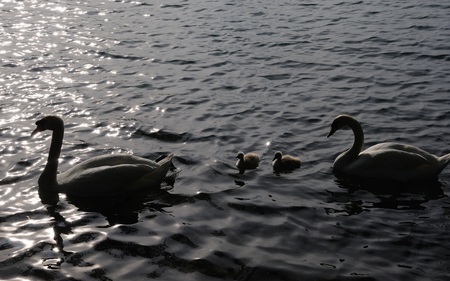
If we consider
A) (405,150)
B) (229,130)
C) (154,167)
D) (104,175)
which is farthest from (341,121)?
(104,175)

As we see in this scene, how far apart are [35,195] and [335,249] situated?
15.7 ft

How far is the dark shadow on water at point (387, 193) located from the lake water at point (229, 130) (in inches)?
1.3

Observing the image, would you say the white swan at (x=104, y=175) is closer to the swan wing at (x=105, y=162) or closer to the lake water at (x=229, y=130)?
the swan wing at (x=105, y=162)

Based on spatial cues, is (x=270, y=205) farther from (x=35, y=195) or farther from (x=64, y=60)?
(x=64, y=60)

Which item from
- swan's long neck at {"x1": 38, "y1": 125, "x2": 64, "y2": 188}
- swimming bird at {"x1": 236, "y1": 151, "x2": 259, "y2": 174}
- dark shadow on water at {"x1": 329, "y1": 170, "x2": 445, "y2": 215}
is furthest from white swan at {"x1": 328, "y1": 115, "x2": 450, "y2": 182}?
swan's long neck at {"x1": 38, "y1": 125, "x2": 64, "y2": 188}

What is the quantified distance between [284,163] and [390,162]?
168 centimetres

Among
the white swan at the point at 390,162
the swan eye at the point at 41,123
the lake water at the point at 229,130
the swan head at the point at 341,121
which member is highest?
the swan eye at the point at 41,123

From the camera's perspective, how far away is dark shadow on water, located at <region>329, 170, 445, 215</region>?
Result: 1040 centimetres

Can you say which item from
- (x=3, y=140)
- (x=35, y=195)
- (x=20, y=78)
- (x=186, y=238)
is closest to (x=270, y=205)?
(x=186, y=238)

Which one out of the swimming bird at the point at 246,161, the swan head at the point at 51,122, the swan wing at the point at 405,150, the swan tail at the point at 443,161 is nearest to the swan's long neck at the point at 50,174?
the swan head at the point at 51,122

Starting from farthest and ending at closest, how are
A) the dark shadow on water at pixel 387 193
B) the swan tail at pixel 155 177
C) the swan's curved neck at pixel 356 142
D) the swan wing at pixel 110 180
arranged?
the swan's curved neck at pixel 356 142
the swan tail at pixel 155 177
the swan wing at pixel 110 180
the dark shadow on water at pixel 387 193

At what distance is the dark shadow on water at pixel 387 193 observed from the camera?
1040cm

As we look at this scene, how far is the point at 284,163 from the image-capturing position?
1165 centimetres

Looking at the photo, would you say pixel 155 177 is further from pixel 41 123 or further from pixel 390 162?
pixel 390 162
